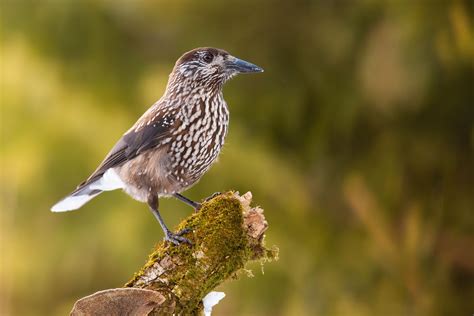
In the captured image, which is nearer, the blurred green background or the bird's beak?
the bird's beak

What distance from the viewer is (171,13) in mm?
5895

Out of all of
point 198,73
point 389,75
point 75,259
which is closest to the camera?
point 198,73

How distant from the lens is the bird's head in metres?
3.67

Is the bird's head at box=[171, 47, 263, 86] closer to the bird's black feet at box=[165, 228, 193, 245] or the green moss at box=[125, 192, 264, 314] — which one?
the green moss at box=[125, 192, 264, 314]

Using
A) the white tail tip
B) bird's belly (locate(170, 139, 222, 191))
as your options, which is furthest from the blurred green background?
bird's belly (locate(170, 139, 222, 191))

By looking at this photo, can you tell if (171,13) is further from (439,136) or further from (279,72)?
(439,136)

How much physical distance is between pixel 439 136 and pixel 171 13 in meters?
2.50

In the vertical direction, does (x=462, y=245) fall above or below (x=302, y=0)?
below

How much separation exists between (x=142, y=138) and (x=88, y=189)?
0.48 meters

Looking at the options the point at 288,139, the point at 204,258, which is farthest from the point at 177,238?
the point at 288,139

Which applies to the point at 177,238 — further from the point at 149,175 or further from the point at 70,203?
the point at 70,203

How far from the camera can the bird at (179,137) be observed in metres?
3.58

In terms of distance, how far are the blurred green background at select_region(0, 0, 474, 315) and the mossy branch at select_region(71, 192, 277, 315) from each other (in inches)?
95.2

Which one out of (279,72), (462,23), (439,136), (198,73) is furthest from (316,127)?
(198,73)
